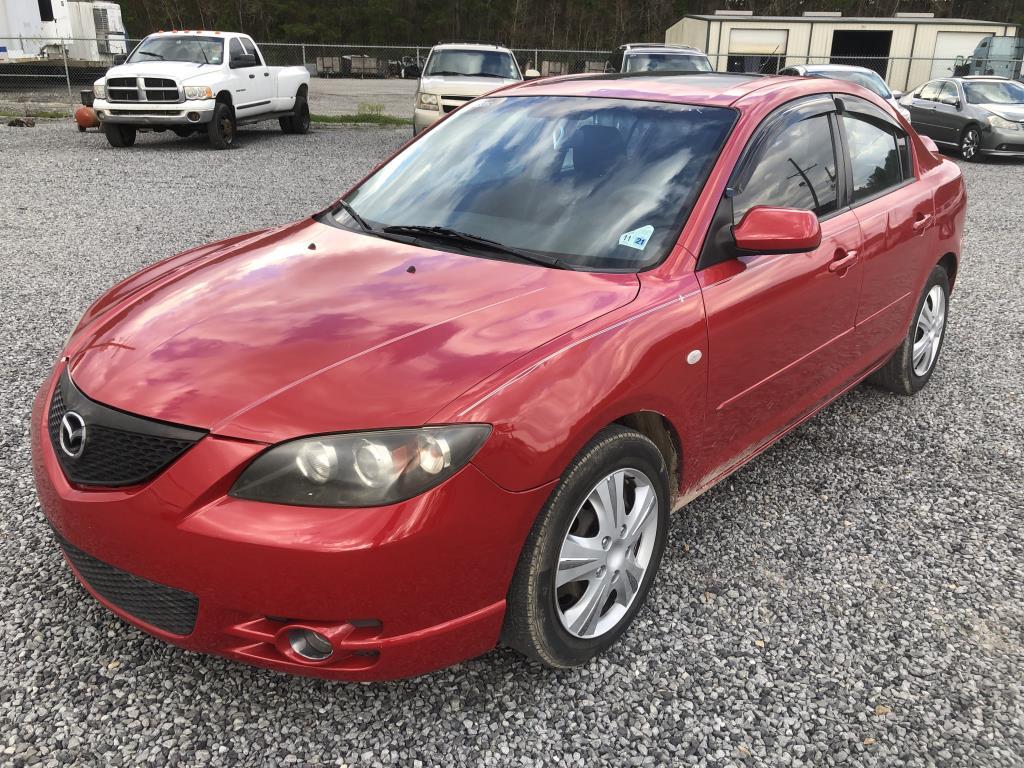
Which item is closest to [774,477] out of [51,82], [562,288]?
[562,288]

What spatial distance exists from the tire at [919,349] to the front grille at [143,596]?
3.81 m

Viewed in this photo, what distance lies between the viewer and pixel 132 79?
13812mm

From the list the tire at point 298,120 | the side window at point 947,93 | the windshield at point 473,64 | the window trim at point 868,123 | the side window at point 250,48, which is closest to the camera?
the window trim at point 868,123

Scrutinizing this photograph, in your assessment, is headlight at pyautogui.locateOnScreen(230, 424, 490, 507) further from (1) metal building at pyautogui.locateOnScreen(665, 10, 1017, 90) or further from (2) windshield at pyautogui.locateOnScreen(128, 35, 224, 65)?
(1) metal building at pyautogui.locateOnScreen(665, 10, 1017, 90)

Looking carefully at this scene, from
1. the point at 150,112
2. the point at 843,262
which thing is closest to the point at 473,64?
the point at 150,112

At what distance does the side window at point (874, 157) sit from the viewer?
3879 millimetres

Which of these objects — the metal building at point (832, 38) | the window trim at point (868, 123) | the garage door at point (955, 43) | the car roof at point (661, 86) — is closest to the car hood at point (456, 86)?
the window trim at point (868, 123)

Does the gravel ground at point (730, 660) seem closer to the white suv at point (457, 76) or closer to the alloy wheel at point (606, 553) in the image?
the alloy wheel at point (606, 553)

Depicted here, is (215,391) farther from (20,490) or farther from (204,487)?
(20,490)

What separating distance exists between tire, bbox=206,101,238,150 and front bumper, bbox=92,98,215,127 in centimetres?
32

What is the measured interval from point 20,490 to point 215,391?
6.30 feet

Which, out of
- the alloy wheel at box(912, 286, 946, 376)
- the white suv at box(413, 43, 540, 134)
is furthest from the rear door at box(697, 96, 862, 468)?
the white suv at box(413, 43, 540, 134)

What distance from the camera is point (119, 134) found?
14.5 m

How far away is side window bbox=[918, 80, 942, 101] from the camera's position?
1685cm
